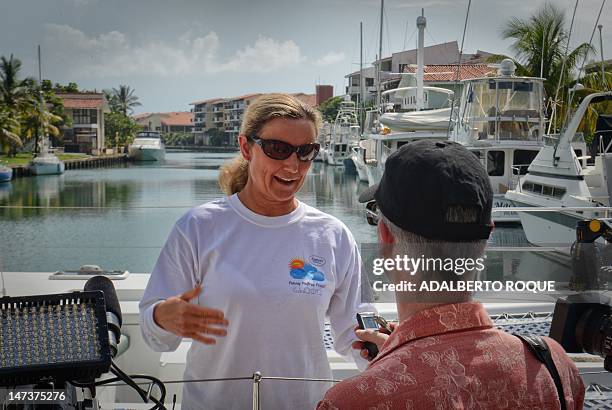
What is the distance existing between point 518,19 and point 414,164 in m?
29.6

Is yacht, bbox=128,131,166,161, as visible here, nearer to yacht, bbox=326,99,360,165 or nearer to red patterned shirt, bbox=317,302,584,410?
yacht, bbox=326,99,360,165

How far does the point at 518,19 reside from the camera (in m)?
28.5

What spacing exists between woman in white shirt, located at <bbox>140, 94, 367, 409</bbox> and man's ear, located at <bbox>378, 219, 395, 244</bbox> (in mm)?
604

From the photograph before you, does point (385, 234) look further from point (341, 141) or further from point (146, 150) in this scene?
point (146, 150)

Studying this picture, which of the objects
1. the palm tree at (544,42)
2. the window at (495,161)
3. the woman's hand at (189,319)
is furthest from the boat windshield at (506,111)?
the woman's hand at (189,319)

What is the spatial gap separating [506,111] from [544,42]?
9.12m

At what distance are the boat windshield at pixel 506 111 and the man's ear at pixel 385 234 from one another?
1924cm

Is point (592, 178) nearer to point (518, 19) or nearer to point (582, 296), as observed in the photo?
point (582, 296)

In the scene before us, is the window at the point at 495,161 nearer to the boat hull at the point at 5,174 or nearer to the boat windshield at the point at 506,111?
the boat windshield at the point at 506,111

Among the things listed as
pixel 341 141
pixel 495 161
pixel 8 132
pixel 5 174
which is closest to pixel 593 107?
pixel 495 161

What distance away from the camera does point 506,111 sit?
1992 centimetres

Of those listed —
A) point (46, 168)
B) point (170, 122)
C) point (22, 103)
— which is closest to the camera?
point (46, 168)

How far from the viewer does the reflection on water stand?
4.32m

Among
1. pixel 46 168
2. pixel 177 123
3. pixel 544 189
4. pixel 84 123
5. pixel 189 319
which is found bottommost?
pixel 46 168
